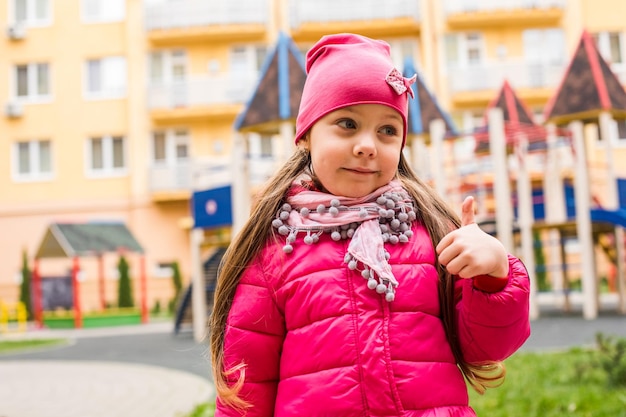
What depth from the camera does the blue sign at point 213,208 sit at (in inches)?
515

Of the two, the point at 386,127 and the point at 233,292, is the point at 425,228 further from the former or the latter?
the point at 233,292

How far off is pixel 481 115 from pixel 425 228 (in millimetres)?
25464

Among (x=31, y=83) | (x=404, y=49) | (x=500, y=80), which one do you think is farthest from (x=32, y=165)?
(x=500, y=80)

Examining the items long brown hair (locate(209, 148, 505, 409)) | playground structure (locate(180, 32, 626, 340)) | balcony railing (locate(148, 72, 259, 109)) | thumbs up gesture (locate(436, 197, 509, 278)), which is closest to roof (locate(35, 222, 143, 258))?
playground structure (locate(180, 32, 626, 340))

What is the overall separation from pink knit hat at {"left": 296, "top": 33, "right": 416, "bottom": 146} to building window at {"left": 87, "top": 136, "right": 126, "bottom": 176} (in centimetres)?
2591

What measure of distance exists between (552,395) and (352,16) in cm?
2322

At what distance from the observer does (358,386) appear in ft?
6.42

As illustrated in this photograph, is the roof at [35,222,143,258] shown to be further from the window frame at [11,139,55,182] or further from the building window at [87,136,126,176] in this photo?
the window frame at [11,139,55,182]

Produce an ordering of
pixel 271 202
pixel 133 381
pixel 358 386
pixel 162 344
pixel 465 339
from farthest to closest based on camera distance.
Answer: pixel 162 344 → pixel 133 381 → pixel 271 202 → pixel 465 339 → pixel 358 386

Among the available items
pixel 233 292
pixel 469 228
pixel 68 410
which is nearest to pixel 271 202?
pixel 233 292

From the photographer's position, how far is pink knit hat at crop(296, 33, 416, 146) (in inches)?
82.5

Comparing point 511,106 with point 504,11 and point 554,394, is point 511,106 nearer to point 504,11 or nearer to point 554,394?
point 504,11

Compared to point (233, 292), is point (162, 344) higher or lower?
lower

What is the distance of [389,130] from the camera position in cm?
216
